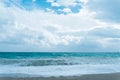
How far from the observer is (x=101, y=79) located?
13.7 m

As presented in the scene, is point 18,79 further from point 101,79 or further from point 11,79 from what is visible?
point 101,79

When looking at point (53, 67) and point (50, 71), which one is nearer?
point (50, 71)

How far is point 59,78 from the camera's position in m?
13.8

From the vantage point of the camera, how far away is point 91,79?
45.0ft

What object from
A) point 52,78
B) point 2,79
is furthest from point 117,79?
point 2,79

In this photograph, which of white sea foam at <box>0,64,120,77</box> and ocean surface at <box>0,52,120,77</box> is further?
ocean surface at <box>0,52,120,77</box>

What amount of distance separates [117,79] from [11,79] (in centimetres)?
657

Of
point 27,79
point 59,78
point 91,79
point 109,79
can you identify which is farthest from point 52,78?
point 109,79

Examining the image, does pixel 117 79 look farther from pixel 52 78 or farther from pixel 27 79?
pixel 27 79

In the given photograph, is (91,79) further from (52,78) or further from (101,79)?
(52,78)

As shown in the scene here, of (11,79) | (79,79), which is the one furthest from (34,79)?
(79,79)

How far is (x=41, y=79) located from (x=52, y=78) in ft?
2.63

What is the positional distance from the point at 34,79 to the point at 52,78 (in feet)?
3.87

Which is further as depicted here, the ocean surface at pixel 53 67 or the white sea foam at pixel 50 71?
the ocean surface at pixel 53 67
